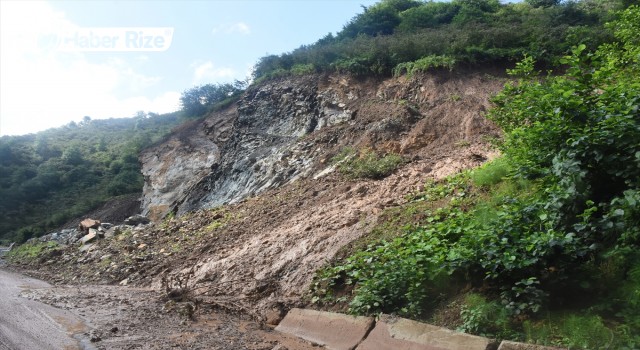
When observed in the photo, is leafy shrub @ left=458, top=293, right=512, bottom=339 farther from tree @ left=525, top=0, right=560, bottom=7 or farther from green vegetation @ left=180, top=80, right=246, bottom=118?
green vegetation @ left=180, top=80, right=246, bottom=118

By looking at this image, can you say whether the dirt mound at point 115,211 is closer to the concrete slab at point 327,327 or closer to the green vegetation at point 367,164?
the green vegetation at point 367,164

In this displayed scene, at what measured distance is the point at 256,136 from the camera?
1919 cm

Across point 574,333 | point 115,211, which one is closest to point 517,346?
point 574,333

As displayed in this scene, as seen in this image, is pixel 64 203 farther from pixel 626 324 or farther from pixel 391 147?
pixel 626 324

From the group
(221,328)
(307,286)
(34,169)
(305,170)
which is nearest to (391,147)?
(305,170)

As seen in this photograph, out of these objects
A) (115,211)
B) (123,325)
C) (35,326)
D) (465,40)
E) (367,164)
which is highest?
(465,40)

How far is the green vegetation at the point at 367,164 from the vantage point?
11.3 meters

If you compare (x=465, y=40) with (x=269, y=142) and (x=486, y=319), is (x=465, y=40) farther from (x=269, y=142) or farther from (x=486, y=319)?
(x=486, y=319)

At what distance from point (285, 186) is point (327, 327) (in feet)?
29.2

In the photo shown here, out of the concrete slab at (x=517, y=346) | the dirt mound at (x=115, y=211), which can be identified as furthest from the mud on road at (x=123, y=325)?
the dirt mound at (x=115, y=211)

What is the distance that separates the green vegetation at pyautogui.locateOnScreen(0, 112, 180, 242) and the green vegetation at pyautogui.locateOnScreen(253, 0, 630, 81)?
12.8 meters

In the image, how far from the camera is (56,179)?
108ft

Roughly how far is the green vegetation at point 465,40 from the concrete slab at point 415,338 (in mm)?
8329

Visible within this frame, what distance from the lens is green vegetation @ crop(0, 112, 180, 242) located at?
2755 cm
